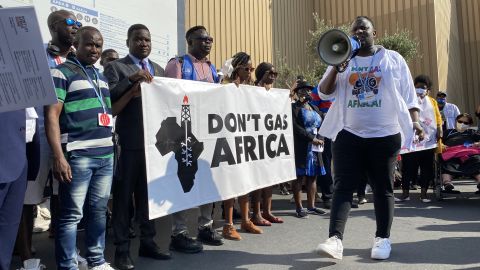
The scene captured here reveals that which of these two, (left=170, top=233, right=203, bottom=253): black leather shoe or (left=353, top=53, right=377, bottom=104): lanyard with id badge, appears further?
(left=170, top=233, right=203, bottom=253): black leather shoe

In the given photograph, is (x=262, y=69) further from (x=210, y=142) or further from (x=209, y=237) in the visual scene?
(x=209, y=237)

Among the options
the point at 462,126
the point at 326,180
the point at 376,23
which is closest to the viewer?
the point at 326,180

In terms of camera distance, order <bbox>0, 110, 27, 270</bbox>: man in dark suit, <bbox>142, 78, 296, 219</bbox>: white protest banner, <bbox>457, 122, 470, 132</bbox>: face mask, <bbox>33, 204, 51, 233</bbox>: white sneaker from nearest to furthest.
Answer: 1. <bbox>0, 110, 27, 270</bbox>: man in dark suit
2. <bbox>142, 78, 296, 219</bbox>: white protest banner
3. <bbox>33, 204, 51, 233</bbox>: white sneaker
4. <bbox>457, 122, 470, 132</bbox>: face mask

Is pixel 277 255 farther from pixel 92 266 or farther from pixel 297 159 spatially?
pixel 297 159

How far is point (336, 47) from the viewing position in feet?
10.5

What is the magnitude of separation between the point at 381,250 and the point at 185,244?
161 centimetres

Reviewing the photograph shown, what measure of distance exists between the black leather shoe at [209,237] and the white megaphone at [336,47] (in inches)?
73.4

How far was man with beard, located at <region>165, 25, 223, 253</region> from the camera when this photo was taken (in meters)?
3.69

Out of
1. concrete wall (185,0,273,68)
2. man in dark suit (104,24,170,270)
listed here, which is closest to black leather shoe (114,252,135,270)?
man in dark suit (104,24,170,270)

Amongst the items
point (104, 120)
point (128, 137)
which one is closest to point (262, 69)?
point (128, 137)

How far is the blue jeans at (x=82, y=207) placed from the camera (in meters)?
2.74

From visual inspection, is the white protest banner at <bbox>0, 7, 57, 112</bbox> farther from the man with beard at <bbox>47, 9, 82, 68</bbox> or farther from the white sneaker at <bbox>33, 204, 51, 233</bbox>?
the white sneaker at <bbox>33, 204, 51, 233</bbox>

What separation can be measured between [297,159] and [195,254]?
2186 mm

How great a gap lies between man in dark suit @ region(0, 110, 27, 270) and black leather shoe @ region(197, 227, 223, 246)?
209 centimetres
